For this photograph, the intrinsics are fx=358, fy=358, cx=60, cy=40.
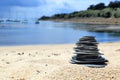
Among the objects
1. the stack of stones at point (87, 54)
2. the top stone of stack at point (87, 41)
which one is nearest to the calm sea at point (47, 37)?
the top stone of stack at point (87, 41)

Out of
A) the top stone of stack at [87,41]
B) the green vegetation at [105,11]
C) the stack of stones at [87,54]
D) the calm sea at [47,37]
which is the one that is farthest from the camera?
the green vegetation at [105,11]

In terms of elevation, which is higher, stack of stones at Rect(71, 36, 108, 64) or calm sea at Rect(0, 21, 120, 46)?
stack of stones at Rect(71, 36, 108, 64)

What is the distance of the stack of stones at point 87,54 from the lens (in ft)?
54.5

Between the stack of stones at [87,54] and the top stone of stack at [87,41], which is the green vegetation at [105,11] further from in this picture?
the stack of stones at [87,54]

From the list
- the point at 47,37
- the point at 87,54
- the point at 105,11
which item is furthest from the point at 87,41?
the point at 105,11

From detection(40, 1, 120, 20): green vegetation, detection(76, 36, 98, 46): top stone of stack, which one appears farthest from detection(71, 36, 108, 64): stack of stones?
detection(40, 1, 120, 20): green vegetation

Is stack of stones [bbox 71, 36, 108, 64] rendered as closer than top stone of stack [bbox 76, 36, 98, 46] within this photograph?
Yes

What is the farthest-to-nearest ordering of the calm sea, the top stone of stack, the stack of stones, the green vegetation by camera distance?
the green vegetation, the calm sea, the top stone of stack, the stack of stones

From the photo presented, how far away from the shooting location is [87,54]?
16.7m

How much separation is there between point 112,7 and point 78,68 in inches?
6280

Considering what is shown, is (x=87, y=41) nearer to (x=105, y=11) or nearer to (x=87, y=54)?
(x=87, y=54)

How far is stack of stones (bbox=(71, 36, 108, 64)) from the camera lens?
16.6m

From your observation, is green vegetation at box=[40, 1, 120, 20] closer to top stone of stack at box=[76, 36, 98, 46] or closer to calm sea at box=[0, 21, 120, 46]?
calm sea at box=[0, 21, 120, 46]

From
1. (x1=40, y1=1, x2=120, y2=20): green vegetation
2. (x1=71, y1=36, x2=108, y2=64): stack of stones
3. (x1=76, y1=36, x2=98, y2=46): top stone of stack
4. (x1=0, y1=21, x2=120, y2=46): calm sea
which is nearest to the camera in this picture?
(x1=71, y1=36, x2=108, y2=64): stack of stones
